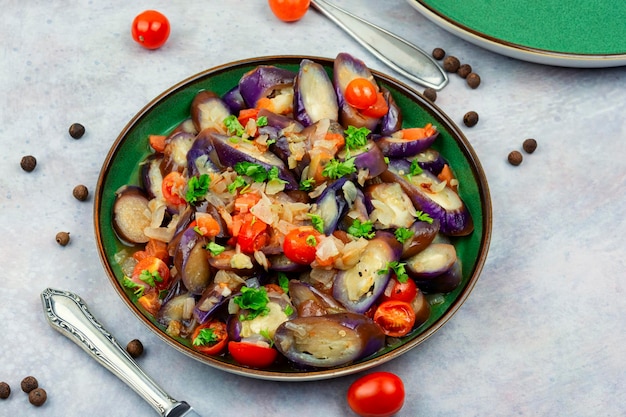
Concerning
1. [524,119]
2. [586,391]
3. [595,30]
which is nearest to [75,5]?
[524,119]

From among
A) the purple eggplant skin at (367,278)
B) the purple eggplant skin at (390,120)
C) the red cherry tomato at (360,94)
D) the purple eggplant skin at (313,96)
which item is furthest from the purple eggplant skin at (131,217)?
the purple eggplant skin at (390,120)

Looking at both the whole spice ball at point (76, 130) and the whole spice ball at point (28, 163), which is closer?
the whole spice ball at point (28, 163)

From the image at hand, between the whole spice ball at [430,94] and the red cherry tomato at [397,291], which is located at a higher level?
the whole spice ball at [430,94]

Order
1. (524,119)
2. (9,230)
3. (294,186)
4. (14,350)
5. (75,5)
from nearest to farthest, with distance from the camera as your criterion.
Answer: (294,186) < (14,350) < (9,230) < (524,119) < (75,5)

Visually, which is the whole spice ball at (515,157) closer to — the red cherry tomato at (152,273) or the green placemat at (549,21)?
the green placemat at (549,21)

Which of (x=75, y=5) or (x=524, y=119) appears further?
(x=75, y=5)

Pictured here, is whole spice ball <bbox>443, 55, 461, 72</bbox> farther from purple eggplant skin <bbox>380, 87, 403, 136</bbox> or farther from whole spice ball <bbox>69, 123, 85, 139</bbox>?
whole spice ball <bbox>69, 123, 85, 139</bbox>

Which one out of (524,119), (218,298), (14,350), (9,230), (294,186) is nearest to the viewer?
(218,298)

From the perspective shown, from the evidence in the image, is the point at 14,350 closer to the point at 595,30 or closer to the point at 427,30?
the point at 427,30
